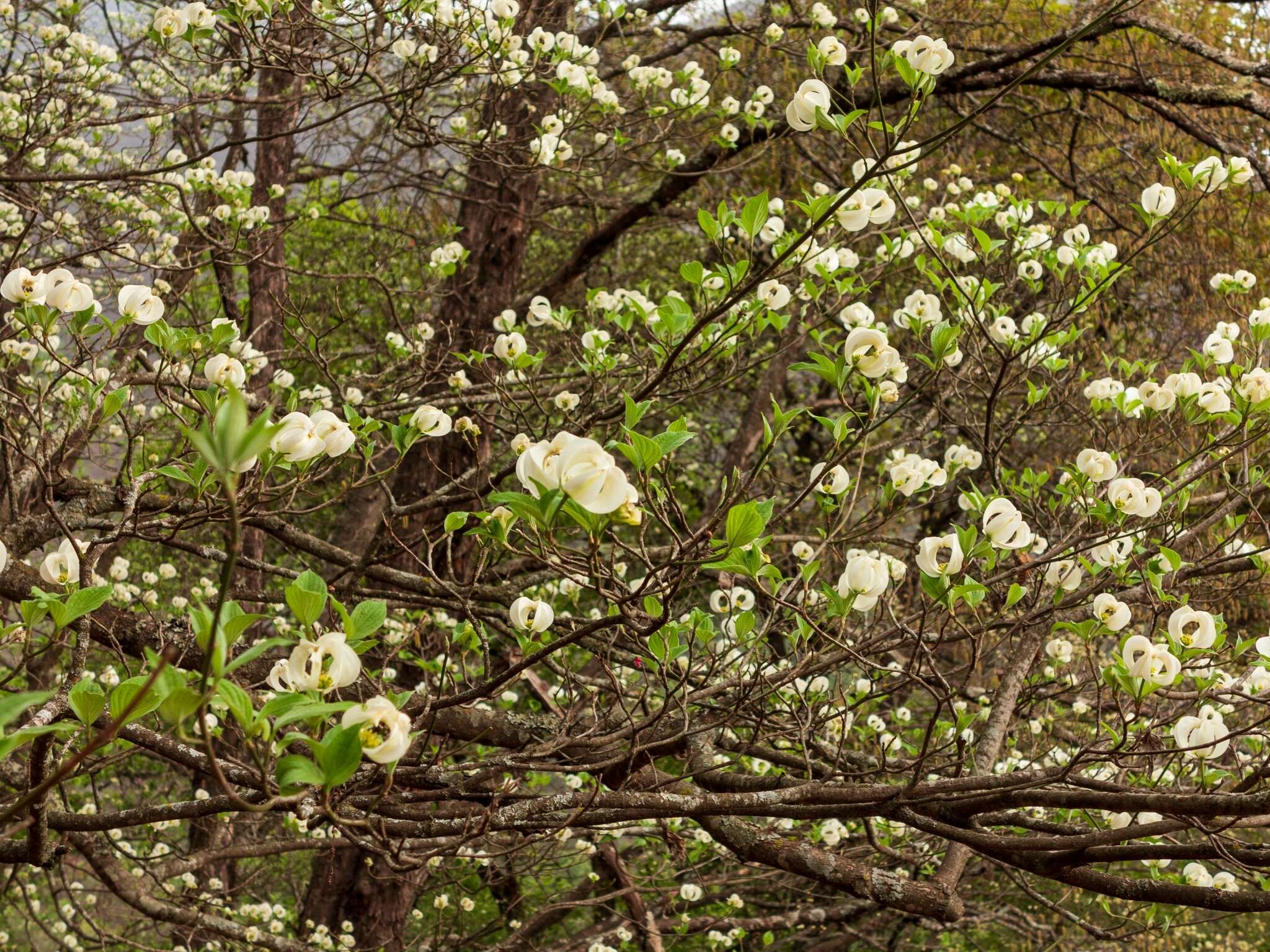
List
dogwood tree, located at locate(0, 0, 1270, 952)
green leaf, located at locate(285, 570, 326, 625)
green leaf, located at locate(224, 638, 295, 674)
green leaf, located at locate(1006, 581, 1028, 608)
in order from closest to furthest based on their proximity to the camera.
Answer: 1. green leaf, located at locate(224, 638, 295, 674)
2. green leaf, located at locate(285, 570, 326, 625)
3. dogwood tree, located at locate(0, 0, 1270, 952)
4. green leaf, located at locate(1006, 581, 1028, 608)

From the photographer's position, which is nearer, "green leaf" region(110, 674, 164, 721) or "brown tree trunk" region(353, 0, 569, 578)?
"green leaf" region(110, 674, 164, 721)

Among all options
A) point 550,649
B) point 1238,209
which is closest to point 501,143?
point 550,649

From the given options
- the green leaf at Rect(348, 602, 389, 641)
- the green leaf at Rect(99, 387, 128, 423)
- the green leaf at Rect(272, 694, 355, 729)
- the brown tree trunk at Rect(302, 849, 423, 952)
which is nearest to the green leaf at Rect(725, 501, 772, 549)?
the green leaf at Rect(348, 602, 389, 641)

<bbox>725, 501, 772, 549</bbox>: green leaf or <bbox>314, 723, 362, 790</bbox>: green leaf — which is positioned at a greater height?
<bbox>725, 501, 772, 549</bbox>: green leaf

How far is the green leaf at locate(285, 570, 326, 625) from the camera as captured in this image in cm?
120

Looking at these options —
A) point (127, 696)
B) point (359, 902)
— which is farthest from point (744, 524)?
point (359, 902)

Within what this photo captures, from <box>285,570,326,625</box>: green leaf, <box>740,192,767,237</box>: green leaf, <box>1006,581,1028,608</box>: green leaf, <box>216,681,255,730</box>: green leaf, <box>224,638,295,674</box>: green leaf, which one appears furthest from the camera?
<box>1006,581,1028,608</box>: green leaf

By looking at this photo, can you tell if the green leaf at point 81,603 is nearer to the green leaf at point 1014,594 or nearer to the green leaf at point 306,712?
the green leaf at point 306,712

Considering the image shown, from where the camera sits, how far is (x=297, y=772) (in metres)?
1.00

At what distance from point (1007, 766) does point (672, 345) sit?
2.49 m

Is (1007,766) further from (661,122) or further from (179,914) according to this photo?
(661,122)

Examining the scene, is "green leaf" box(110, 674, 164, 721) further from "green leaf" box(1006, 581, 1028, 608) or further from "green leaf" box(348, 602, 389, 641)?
"green leaf" box(1006, 581, 1028, 608)

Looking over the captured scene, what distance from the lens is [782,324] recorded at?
8.50 feet

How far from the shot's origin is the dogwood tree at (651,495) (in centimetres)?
163
